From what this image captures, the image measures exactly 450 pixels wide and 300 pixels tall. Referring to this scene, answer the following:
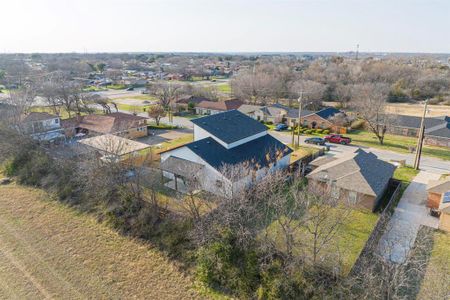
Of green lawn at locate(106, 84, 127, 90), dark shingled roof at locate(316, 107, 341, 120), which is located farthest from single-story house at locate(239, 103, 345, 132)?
green lawn at locate(106, 84, 127, 90)

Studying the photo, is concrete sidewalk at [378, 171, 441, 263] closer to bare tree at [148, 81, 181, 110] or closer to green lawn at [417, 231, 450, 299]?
green lawn at [417, 231, 450, 299]

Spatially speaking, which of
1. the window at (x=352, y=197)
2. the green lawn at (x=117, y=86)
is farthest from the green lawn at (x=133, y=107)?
the window at (x=352, y=197)

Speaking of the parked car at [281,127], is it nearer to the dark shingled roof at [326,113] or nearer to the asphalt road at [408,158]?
the dark shingled roof at [326,113]

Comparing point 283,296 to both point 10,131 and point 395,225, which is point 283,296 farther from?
point 10,131

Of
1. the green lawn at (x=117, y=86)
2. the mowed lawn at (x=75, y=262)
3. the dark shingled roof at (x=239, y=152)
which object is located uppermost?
the green lawn at (x=117, y=86)

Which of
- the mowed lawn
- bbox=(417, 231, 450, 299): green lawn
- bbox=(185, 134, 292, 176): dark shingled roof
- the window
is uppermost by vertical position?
bbox=(185, 134, 292, 176): dark shingled roof

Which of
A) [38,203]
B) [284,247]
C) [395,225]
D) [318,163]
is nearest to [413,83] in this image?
[318,163]
